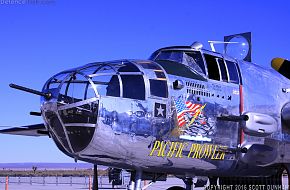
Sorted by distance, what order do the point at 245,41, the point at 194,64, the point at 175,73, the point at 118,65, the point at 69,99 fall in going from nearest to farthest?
the point at 69,99 → the point at 118,65 → the point at 175,73 → the point at 194,64 → the point at 245,41

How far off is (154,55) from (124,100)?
2.38 m

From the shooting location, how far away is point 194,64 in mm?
9430

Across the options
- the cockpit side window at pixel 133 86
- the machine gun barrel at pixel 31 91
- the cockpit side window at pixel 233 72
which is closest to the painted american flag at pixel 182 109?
the cockpit side window at pixel 133 86

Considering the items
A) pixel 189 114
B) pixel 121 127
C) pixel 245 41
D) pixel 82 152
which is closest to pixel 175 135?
pixel 189 114

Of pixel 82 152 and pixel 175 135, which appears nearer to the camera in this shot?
pixel 82 152

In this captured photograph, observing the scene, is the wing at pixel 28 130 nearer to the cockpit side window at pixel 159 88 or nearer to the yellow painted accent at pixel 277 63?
the cockpit side window at pixel 159 88

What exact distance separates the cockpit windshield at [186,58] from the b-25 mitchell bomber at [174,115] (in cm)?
2

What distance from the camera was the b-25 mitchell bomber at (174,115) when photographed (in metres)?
7.67

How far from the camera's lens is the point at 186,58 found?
9492mm

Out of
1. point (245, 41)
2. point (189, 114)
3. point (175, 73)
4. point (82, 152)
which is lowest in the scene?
point (82, 152)

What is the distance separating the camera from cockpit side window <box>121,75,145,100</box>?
7.91 m

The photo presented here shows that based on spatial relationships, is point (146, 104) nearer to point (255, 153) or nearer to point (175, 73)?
point (175, 73)

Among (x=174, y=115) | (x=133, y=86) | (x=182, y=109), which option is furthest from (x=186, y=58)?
(x=133, y=86)

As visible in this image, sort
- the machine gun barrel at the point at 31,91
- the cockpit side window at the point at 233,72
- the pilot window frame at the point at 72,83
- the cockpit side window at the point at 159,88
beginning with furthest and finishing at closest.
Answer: the cockpit side window at the point at 233,72
the cockpit side window at the point at 159,88
the machine gun barrel at the point at 31,91
the pilot window frame at the point at 72,83
